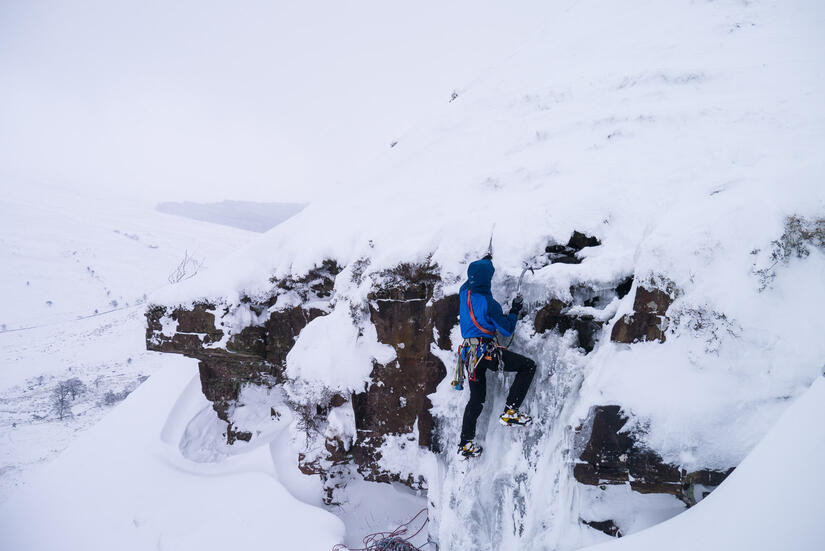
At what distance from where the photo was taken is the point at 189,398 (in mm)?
9570

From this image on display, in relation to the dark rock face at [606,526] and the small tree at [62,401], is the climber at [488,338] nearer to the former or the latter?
the dark rock face at [606,526]

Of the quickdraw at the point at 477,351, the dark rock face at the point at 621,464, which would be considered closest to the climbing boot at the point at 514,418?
the quickdraw at the point at 477,351

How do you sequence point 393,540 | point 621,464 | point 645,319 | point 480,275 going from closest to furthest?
1. point 621,464
2. point 645,319
3. point 480,275
4. point 393,540

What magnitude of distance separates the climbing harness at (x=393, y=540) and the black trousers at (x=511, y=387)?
2593 millimetres

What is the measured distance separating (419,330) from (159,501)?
6452 millimetres

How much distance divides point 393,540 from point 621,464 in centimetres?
406

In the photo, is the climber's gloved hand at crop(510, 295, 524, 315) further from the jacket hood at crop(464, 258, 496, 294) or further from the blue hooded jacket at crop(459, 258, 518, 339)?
the jacket hood at crop(464, 258, 496, 294)

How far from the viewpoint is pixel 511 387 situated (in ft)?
13.5

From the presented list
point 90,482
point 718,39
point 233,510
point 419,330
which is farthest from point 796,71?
point 90,482

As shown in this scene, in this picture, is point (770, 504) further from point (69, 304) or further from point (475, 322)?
point (69, 304)

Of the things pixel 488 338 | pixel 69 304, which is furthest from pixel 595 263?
pixel 69 304

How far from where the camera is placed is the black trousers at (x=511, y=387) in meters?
4.02

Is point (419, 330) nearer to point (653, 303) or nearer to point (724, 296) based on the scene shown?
point (653, 303)

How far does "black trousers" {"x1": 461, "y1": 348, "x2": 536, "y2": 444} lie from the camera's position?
402 cm
